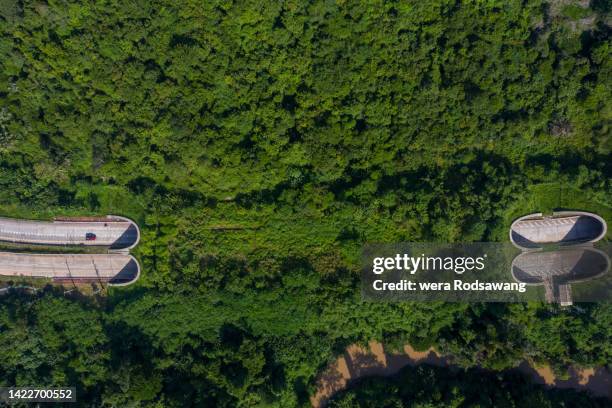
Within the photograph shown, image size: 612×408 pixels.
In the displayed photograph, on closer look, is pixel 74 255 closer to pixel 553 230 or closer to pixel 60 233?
pixel 60 233

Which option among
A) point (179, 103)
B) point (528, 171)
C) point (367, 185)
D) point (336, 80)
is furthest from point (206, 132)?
point (528, 171)

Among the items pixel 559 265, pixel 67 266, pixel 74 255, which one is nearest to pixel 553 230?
pixel 559 265

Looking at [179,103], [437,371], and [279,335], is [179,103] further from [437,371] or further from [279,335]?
[437,371]

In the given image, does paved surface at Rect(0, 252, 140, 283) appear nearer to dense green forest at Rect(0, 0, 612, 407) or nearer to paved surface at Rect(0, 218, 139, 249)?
paved surface at Rect(0, 218, 139, 249)

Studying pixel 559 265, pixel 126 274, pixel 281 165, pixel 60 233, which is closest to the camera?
pixel 281 165

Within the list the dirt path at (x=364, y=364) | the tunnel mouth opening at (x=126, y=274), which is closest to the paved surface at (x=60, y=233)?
the tunnel mouth opening at (x=126, y=274)

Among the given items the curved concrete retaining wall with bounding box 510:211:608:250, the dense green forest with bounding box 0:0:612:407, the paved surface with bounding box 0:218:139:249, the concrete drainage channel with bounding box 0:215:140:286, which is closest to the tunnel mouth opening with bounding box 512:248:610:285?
the curved concrete retaining wall with bounding box 510:211:608:250
